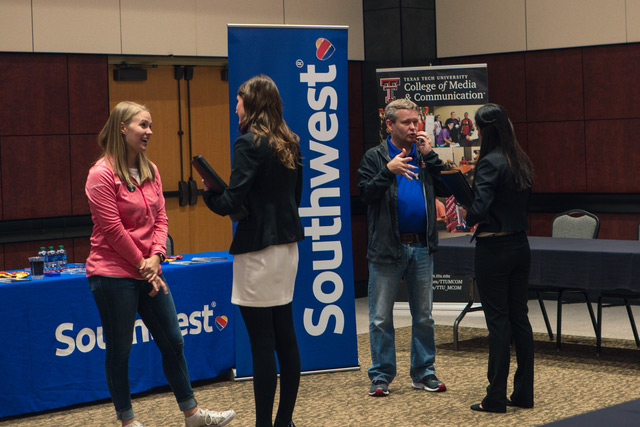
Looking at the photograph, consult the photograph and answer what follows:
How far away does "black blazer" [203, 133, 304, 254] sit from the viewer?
338cm

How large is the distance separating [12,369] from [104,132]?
146cm

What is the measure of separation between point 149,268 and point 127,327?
0.26 metres

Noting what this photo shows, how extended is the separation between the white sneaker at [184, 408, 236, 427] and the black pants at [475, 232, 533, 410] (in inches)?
50.4

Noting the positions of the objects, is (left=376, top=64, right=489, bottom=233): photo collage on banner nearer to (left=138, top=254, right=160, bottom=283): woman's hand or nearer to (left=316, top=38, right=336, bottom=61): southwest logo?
(left=316, top=38, right=336, bottom=61): southwest logo

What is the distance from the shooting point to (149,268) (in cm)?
366

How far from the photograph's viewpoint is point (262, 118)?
137 inches

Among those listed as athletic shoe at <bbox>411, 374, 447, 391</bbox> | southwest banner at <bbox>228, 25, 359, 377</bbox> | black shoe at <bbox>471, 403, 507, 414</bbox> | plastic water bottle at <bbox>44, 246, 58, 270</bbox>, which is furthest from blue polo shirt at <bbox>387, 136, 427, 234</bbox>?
plastic water bottle at <bbox>44, 246, 58, 270</bbox>

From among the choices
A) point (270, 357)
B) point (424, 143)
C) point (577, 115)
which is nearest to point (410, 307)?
point (424, 143)

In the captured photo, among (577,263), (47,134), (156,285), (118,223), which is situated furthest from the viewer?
(47,134)

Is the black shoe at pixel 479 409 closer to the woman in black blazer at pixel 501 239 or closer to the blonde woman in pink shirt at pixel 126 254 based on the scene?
the woman in black blazer at pixel 501 239

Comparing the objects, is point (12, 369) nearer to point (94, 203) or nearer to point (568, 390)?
point (94, 203)

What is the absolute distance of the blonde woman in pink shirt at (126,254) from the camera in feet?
11.9

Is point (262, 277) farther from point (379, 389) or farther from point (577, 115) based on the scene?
point (577, 115)

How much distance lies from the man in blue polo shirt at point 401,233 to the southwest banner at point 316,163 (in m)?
0.47
